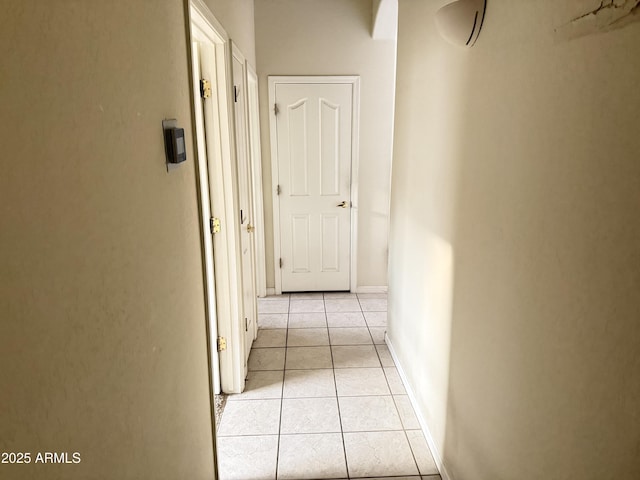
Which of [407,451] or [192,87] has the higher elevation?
[192,87]

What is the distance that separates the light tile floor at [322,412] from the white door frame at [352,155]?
709mm

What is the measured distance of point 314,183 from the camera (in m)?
4.27

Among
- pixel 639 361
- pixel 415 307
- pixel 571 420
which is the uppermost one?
pixel 639 361

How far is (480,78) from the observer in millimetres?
1642

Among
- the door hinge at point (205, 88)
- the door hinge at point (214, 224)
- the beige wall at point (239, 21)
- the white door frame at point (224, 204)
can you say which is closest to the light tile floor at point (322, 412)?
the white door frame at point (224, 204)

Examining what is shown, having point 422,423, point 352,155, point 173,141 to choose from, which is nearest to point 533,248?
point 173,141

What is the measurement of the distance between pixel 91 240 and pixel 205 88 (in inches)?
67.6

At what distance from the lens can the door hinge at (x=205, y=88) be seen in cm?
234

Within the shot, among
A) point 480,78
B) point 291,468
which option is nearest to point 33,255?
point 480,78

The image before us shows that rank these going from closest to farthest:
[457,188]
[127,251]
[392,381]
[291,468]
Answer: [127,251] < [457,188] < [291,468] < [392,381]

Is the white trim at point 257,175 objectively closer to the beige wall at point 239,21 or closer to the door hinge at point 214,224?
the beige wall at point 239,21

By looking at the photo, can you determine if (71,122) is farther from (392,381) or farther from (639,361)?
(392,381)

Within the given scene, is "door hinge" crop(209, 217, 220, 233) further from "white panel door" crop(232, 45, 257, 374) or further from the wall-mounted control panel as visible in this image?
the wall-mounted control panel

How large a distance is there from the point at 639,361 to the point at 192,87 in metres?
1.51
